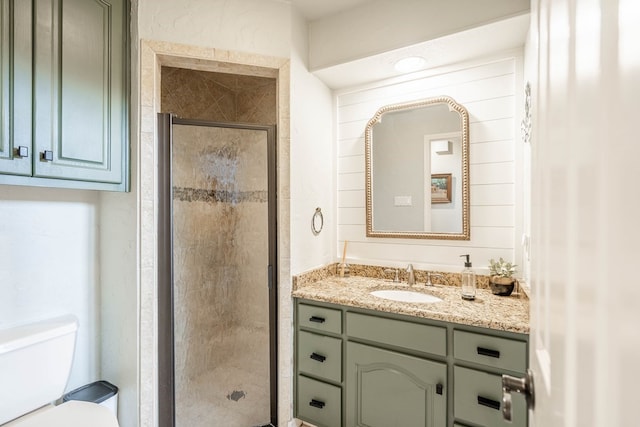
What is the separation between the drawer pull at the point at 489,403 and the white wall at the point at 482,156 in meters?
0.79

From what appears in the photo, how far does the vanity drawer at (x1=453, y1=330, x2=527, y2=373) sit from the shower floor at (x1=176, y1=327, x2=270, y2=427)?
111cm

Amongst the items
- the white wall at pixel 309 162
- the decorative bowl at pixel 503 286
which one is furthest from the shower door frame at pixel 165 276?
the decorative bowl at pixel 503 286

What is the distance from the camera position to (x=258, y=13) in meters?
1.81

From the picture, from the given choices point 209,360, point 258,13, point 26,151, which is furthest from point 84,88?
point 209,360

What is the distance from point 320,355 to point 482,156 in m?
1.55

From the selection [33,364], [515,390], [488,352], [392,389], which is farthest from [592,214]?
[33,364]

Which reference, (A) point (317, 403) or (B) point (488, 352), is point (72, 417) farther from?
(B) point (488, 352)

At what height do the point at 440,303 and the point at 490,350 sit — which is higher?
the point at 440,303

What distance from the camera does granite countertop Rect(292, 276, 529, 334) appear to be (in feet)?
4.55

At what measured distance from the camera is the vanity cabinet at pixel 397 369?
136cm

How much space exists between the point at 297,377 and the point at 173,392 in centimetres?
70

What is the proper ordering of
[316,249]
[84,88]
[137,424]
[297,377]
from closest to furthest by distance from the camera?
1. [84,88]
2. [137,424]
3. [297,377]
4. [316,249]

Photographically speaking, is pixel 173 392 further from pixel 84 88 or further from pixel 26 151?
pixel 84 88

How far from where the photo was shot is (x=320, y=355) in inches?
70.4
